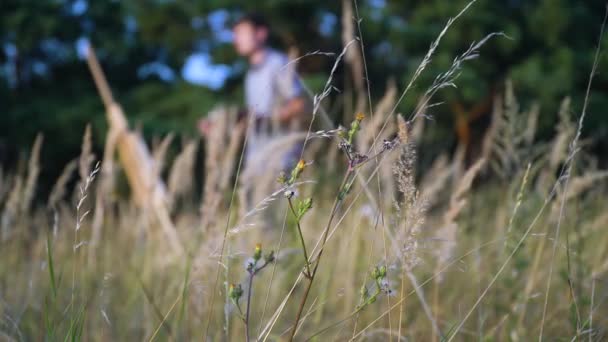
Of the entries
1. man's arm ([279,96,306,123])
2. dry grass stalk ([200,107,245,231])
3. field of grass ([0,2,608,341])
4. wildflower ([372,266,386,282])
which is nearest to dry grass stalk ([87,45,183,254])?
field of grass ([0,2,608,341])

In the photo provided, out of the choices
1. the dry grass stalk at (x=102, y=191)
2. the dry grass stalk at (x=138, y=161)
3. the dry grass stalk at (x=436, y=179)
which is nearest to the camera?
the dry grass stalk at (x=436, y=179)

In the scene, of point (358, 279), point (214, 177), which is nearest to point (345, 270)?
point (358, 279)

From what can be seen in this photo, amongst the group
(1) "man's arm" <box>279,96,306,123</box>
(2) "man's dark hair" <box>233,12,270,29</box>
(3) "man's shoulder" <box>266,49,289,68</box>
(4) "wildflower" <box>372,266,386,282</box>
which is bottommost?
(4) "wildflower" <box>372,266,386,282</box>

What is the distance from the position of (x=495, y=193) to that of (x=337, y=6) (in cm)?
559

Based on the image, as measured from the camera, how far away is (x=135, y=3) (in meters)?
10.9

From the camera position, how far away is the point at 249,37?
11.0ft

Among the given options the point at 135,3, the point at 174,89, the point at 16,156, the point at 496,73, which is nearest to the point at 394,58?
the point at 496,73

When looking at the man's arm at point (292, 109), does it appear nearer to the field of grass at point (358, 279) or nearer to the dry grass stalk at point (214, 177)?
the field of grass at point (358, 279)

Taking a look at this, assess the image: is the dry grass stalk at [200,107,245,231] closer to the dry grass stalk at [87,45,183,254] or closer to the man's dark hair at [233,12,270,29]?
the dry grass stalk at [87,45,183,254]

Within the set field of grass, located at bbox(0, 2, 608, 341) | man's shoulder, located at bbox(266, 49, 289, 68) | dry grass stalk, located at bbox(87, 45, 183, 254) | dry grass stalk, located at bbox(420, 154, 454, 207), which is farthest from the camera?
man's shoulder, located at bbox(266, 49, 289, 68)

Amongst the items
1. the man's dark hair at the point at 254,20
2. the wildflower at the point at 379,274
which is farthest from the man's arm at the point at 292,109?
the wildflower at the point at 379,274

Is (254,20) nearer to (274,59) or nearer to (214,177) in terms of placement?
(274,59)

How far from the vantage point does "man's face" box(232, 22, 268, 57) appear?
3363 mm

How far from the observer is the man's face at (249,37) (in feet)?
11.0
